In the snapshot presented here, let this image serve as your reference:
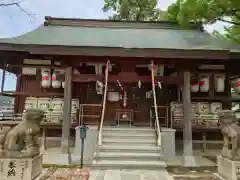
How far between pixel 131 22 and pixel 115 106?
5.37 meters

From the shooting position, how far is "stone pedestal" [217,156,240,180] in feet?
16.7

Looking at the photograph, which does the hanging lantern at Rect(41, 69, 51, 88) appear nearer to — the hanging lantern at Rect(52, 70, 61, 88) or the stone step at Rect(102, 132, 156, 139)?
the hanging lantern at Rect(52, 70, 61, 88)

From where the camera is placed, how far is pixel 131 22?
12883 mm

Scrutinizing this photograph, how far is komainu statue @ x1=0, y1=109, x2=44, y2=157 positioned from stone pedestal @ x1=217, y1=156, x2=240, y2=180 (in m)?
4.51

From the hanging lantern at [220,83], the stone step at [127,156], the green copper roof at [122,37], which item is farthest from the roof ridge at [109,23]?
the stone step at [127,156]

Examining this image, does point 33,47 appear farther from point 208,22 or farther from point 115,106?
point 208,22

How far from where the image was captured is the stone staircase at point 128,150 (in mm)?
6363

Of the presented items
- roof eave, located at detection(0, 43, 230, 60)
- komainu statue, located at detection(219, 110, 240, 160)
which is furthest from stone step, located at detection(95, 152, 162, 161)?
roof eave, located at detection(0, 43, 230, 60)

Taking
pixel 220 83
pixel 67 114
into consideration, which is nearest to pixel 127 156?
pixel 67 114

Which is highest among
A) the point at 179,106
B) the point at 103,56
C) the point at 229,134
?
the point at 103,56

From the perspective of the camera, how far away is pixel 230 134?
5270 millimetres

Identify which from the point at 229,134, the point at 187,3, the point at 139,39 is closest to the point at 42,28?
the point at 139,39

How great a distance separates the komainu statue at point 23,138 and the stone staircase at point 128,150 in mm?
1912

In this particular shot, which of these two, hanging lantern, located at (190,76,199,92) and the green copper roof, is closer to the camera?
the green copper roof
